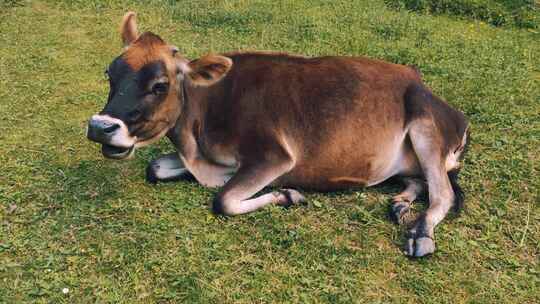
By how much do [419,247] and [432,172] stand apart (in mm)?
843

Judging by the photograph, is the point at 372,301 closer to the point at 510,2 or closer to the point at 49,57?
the point at 49,57

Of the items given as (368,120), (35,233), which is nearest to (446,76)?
(368,120)

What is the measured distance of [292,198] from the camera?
482 cm

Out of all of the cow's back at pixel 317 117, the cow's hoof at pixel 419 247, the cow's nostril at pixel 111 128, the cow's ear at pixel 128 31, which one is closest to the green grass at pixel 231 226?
the cow's hoof at pixel 419 247

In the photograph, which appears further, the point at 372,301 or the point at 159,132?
the point at 159,132

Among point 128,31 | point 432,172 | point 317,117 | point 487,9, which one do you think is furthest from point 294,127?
point 487,9

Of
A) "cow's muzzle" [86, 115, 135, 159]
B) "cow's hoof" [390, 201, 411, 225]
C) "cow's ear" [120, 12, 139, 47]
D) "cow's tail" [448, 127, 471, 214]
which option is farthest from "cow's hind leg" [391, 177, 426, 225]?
"cow's ear" [120, 12, 139, 47]

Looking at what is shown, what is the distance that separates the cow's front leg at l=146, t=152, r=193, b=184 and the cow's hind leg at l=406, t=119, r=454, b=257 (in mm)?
2156

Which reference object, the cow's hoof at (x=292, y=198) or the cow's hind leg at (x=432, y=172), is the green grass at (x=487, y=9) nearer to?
the cow's hind leg at (x=432, y=172)

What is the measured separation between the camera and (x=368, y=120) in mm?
4902

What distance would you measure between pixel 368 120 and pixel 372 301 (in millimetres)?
1732

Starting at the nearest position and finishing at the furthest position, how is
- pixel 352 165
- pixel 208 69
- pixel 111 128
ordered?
1. pixel 111 128
2. pixel 208 69
3. pixel 352 165

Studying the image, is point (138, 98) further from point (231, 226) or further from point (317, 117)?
point (317, 117)

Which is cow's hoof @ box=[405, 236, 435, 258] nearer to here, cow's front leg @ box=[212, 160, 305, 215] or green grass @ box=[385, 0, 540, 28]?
cow's front leg @ box=[212, 160, 305, 215]
